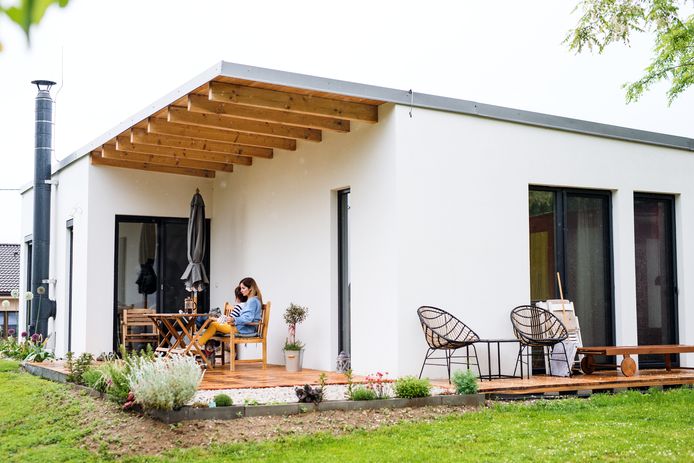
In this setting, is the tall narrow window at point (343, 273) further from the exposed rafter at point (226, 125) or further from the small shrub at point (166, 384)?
the small shrub at point (166, 384)

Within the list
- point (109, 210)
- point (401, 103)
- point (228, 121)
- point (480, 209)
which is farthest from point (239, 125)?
point (109, 210)

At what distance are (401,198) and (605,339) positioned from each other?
370cm

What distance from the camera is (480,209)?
932 centimetres

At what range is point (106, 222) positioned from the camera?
39.3ft

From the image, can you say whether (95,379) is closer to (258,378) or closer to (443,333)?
(258,378)

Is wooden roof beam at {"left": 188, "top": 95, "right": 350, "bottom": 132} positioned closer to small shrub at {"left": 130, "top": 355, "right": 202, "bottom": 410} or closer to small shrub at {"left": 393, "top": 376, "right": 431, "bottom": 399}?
small shrub at {"left": 130, "top": 355, "right": 202, "bottom": 410}

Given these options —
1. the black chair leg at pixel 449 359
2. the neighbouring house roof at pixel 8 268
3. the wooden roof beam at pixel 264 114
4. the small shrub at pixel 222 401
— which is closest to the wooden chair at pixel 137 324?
the wooden roof beam at pixel 264 114

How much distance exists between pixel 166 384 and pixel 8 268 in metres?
22.6

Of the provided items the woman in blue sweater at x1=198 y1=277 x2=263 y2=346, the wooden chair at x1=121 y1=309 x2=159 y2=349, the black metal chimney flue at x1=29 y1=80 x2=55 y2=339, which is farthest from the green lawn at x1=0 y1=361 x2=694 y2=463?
the black metal chimney flue at x1=29 y1=80 x2=55 y2=339

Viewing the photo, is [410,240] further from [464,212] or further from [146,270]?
[146,270]

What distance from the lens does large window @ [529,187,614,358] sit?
991cm

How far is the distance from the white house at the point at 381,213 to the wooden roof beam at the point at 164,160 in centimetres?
3

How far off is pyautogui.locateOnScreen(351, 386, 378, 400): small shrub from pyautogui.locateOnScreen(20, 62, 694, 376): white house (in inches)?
59.9

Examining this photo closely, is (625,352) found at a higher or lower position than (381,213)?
lower
